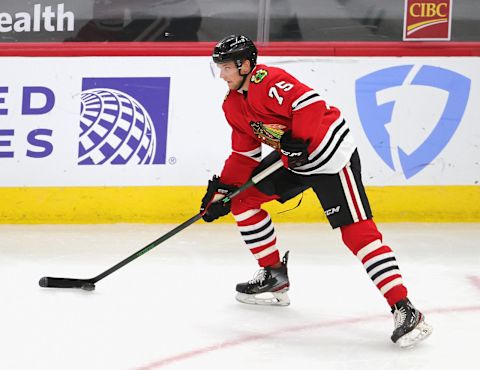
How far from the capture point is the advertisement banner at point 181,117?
4926 millimetres

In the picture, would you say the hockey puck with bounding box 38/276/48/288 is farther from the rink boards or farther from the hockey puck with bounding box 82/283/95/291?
the rink boards

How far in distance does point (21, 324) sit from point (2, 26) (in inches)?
93.5

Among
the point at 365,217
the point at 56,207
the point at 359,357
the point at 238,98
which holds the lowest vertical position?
the point at 56,207

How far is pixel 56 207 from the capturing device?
4.93 meters

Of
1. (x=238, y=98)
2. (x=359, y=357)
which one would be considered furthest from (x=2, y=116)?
(x=359, y=357)

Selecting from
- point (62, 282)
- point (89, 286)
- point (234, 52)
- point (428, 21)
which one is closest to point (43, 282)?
point (62, 282)

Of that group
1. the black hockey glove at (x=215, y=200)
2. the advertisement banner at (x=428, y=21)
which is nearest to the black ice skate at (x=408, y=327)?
the black hockey glove at (x=215, y=200)

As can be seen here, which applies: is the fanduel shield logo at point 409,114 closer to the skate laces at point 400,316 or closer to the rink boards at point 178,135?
the rink boards at point 178,135

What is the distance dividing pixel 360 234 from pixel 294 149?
13.6 inches

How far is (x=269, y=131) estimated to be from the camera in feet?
10.4

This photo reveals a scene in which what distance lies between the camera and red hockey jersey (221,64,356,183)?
301 centimetres

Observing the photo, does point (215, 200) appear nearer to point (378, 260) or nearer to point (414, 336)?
point (378, 260)

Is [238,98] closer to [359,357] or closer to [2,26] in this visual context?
[359,357]

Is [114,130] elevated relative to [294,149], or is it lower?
lower
